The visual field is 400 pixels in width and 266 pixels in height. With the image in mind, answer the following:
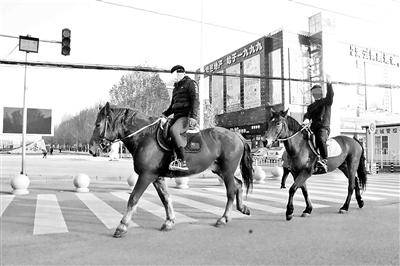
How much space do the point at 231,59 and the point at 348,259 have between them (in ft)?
200

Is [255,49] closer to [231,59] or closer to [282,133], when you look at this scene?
[231,59]

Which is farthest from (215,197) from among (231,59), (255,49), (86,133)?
(86,133)

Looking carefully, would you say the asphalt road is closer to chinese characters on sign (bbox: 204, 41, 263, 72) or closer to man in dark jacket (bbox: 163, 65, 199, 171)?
man in dark jacket (bbox: 163, 65, 199, 171)

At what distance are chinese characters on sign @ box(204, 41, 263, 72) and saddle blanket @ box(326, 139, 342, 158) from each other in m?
49.0

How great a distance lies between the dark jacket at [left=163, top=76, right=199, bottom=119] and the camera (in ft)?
19.3

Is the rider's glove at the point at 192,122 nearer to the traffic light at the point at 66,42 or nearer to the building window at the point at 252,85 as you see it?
the traffic light at the point at 66,42

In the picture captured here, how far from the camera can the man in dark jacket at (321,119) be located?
278 inches

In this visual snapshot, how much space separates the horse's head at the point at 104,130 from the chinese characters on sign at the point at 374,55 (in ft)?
181

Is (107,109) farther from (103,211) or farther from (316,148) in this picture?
(316,148)

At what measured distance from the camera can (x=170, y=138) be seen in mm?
5664

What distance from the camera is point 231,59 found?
63.0 metres

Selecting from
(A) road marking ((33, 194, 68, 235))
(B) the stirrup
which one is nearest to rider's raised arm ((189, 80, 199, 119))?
(B) the stirrup

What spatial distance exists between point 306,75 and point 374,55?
1453cm

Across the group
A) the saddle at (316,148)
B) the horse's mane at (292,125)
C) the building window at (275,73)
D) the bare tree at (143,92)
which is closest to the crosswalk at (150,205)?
the saddle at (316,148)
